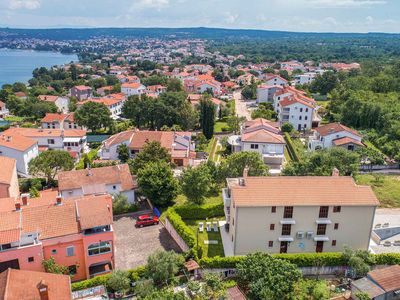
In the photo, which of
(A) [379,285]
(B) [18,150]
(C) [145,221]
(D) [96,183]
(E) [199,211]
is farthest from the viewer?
(B) [18,150]

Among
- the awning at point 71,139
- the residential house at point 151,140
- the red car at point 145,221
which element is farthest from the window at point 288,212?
the awning at point 71,139

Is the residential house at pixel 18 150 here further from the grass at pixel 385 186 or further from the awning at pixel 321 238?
the grass at pixel 385 186

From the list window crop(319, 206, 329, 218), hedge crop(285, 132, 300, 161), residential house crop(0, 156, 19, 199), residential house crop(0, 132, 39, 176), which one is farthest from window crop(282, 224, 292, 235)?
residential house crop(0, 132, 39, 176)

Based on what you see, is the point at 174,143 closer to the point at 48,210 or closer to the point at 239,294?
the point at 48,210

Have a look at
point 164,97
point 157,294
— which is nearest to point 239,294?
point 157,294

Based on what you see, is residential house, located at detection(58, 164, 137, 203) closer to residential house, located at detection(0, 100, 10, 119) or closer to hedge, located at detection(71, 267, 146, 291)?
hedge, located at detection(71, 267, 146, 291)

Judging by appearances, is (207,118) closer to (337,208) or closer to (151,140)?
(151,140)

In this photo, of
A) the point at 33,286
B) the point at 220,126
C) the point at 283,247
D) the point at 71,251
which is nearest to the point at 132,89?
the point at 220,126
